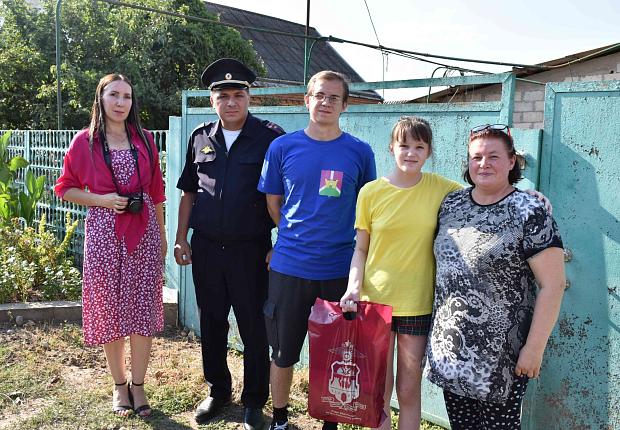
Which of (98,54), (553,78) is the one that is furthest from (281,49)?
(553,78)

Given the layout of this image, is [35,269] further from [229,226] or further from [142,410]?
[229,226]

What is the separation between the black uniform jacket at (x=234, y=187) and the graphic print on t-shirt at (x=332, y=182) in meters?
0.59

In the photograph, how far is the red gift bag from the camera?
2.52m

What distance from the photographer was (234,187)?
129 inches

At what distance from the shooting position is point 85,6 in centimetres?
1267

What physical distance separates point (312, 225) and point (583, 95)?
4.45ft

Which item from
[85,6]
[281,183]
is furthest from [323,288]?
[85,6]

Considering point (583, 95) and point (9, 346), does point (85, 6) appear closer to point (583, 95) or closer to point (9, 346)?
point (9, 346)

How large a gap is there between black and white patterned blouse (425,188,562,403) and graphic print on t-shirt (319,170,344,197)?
67cm

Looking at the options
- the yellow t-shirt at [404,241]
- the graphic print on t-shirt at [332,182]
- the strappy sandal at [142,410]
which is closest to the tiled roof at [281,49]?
the strappy sandal at [142,410]

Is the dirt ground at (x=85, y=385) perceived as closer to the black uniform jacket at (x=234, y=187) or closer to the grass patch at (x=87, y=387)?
the grass patch at (x=87, y=387)

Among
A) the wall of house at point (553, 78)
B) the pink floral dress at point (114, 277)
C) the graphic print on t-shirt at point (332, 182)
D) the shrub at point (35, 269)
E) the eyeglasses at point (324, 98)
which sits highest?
the wall of house at point (553, 78)

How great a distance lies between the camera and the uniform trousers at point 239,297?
3.36m

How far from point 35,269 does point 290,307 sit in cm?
389
